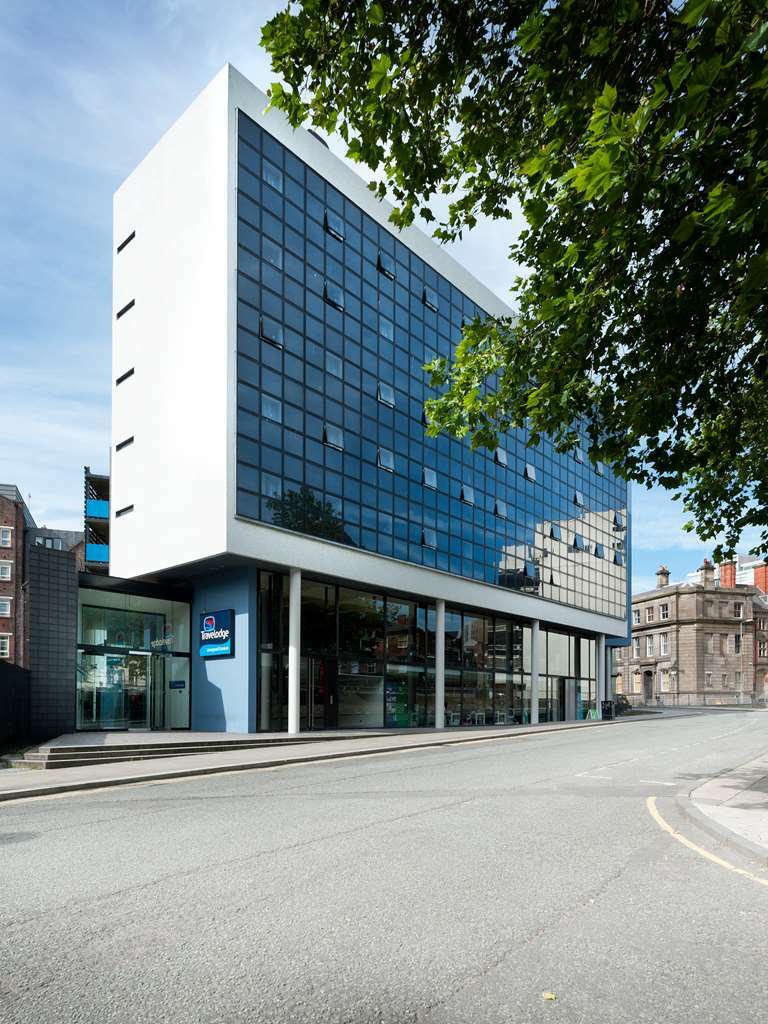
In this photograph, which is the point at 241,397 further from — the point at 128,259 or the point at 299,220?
the point at 128,259

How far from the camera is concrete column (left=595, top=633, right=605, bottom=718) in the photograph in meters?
54.9

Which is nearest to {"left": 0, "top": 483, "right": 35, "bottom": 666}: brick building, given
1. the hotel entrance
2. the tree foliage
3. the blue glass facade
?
the hotel entrance

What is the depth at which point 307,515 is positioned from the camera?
2936 centimetres

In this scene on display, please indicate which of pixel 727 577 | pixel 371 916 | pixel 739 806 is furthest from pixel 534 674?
pixel 727 577

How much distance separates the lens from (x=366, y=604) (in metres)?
33.6

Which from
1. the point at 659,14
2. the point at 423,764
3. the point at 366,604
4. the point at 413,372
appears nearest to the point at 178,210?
the point at 413,372

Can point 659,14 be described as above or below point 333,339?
below

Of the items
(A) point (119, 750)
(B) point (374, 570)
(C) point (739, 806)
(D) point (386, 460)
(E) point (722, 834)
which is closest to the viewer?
(E) point (722, 834)

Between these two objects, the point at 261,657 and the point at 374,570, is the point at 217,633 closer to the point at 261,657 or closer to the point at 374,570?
the point at 261,657

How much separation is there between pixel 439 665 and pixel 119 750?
67.8ft

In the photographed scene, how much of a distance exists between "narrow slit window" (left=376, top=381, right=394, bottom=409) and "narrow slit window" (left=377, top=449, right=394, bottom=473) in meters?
2.14

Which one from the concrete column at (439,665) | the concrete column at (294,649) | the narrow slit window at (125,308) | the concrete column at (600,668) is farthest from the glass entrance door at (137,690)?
the concrete column at (600,668)

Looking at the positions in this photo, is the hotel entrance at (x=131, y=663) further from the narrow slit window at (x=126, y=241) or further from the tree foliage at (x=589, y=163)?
the tree foliage at (x=589, y=163)

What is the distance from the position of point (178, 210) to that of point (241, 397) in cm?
848
